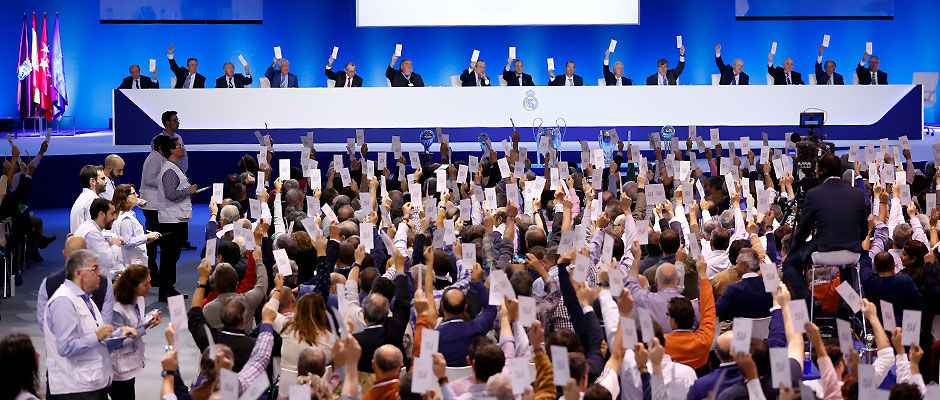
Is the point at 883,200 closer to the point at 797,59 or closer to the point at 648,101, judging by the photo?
the point at 648,101

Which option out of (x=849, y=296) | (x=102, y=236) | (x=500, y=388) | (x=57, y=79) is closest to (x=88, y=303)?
(x=102, y=236)

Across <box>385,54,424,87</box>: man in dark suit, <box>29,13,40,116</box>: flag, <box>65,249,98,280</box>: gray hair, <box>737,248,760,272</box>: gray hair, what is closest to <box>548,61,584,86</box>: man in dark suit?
<box>385,54,424,87</box>: man in dark suit

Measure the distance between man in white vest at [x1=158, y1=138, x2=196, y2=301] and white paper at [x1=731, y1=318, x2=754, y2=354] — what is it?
5.98 m

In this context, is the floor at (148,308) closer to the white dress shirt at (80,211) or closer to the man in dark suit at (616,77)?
the white dress shirt at (80,211)

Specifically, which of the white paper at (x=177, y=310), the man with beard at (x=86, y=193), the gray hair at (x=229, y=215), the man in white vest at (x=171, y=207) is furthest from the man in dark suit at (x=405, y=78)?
the white paper at (x=177, y=310)

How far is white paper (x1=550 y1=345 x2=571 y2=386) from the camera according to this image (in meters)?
4.13

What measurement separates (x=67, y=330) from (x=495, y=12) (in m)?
15.3

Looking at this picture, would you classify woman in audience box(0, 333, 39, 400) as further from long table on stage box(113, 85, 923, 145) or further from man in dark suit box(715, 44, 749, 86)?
man in dark suit box(715, 44, 749, 86)

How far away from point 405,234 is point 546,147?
360 centimetres

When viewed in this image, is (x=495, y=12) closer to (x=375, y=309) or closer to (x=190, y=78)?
(x=190, y=78)

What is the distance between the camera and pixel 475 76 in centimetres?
1666

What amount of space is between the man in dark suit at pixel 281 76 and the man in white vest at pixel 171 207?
24.9 feet

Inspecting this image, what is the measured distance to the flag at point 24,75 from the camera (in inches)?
746

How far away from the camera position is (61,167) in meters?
14.6
